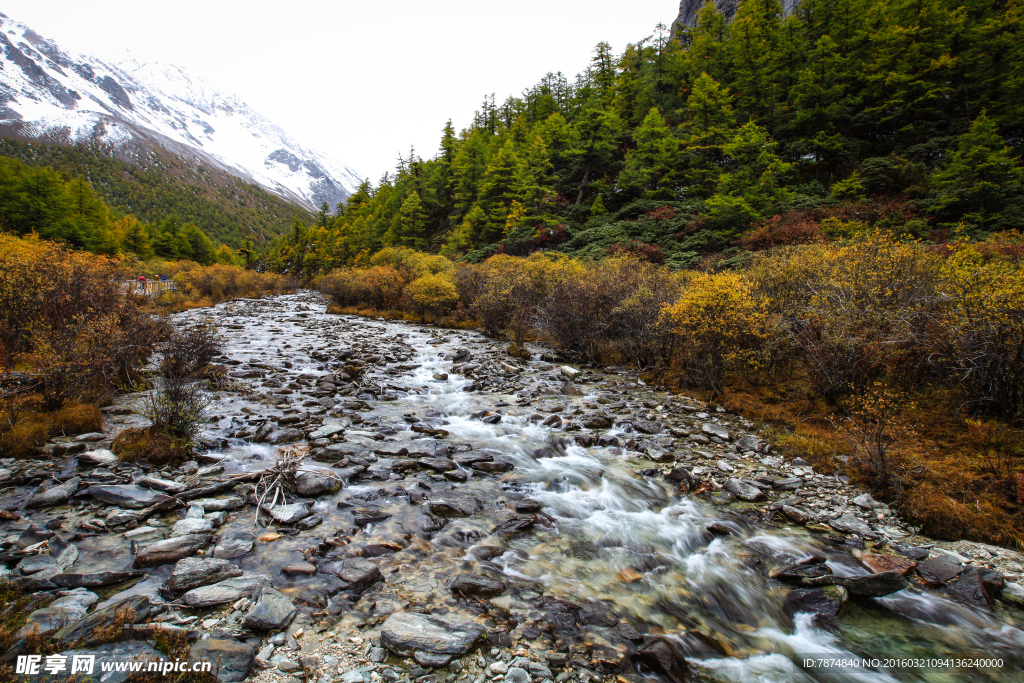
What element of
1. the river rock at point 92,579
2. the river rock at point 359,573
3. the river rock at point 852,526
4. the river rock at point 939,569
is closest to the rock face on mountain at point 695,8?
the river rock at point 852,526

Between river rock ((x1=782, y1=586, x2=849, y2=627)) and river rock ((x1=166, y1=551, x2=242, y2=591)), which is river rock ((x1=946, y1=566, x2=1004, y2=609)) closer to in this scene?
river rock ((x1=782, y1=586, x2=849, y2=627))

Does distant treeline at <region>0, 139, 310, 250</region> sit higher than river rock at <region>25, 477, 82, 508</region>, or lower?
higher

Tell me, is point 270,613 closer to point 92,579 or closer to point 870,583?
point 92,579

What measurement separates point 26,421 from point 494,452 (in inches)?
387

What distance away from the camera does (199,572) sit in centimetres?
493

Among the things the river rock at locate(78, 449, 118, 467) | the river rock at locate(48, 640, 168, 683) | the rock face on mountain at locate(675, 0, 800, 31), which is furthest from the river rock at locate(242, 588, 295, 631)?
the rock face on mountain at locate(675, 0, 800, 31)

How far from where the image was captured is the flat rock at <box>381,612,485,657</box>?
13.9 ft

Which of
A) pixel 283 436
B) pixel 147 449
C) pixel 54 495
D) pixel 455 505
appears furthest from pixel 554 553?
pixel 147 449

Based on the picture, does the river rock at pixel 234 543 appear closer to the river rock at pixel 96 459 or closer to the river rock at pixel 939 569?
the river rock at pixel 96 459

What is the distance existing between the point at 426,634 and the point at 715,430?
31.1 feet

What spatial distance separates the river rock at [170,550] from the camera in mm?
5121

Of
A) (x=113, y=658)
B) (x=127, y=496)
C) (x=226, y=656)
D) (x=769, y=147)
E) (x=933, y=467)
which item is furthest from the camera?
(x=769, y=147)

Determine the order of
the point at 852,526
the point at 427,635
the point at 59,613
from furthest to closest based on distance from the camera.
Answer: the point at 852,526 → the point at 427,635 → the point at 59,613

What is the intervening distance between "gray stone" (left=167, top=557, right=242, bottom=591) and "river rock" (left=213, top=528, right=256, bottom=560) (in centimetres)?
18
